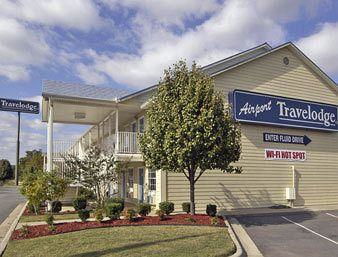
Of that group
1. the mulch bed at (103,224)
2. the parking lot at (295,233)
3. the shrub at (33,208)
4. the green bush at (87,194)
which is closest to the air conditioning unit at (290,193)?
the parking lot at (295,233)

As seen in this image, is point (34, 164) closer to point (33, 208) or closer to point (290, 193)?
point (33, 208)

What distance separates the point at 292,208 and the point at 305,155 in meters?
3.46

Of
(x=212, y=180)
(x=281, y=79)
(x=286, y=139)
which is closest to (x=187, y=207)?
(x=212, y=180)

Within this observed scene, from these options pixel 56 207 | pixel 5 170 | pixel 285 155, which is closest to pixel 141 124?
pixel 56 207

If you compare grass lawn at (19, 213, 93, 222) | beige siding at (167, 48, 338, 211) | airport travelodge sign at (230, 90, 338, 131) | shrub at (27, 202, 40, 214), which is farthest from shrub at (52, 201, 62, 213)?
airport travelodge sign at (230, 90, 338, 131)

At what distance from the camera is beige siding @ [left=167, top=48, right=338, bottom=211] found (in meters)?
20.4

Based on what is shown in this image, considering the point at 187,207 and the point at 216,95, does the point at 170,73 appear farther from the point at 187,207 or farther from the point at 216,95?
the point at 187,207

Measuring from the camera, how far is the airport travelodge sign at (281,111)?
21.2 m

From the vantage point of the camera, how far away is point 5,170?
7075cm

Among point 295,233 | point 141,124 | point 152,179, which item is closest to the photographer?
point 295,233

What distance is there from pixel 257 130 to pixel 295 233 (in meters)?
8.15

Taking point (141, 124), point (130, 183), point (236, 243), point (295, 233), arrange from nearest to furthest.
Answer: point (236, 243)
point (295, 233)
point (141, 124)
point (130, 183)

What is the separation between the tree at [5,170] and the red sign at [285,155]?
5717 cm

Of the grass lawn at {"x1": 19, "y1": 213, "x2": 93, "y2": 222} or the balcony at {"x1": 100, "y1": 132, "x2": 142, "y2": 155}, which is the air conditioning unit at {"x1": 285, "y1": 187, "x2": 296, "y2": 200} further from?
the grass lawn at {"x1": 19, "y1": 213, "x2": 93, "y2": 222}
